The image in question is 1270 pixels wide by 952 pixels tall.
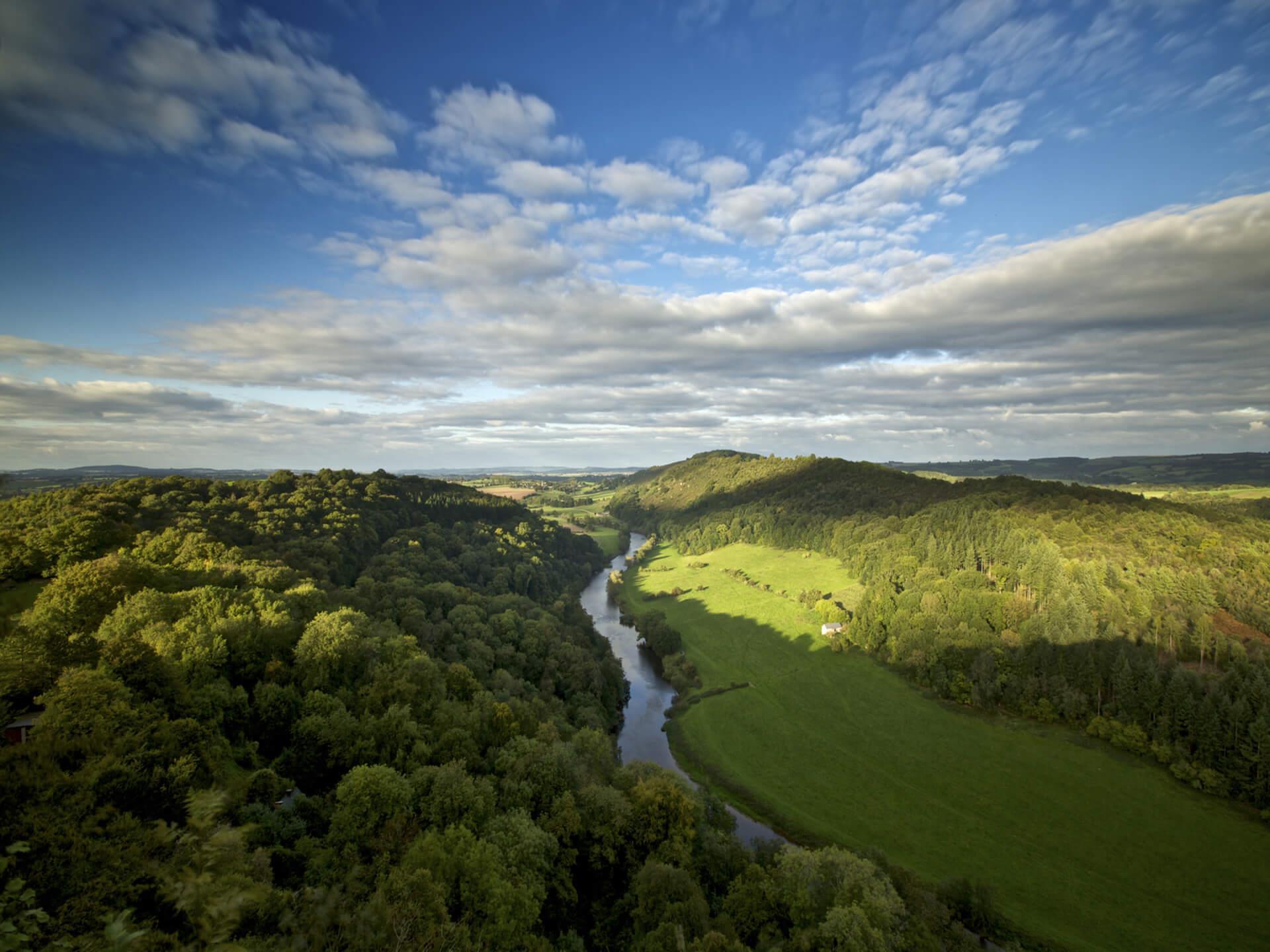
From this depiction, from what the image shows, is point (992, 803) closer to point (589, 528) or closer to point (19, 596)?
point (19, 596)

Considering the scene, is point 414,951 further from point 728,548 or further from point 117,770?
point 728,548

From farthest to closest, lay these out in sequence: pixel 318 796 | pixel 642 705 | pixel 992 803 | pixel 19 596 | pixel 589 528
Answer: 1. pixel 589 528
2. pixel 642 705
3. pixel 992 803
4. pixel 19 596
5. pixel 318 796

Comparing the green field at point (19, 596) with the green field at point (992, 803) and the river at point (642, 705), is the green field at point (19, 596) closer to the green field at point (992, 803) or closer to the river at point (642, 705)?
the river at point (642, 705)

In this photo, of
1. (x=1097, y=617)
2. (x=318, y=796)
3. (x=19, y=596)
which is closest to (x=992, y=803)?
(x=1097, y=617)

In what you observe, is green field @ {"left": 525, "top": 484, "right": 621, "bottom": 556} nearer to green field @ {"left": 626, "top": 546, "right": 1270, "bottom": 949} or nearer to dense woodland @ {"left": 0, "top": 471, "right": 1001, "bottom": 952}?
green field @ {"left": 626, "top": 546, "right": 1270, "bottom": 949}

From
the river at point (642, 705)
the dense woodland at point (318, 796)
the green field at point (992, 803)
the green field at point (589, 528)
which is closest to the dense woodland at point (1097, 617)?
the green field at point (992, 803)
